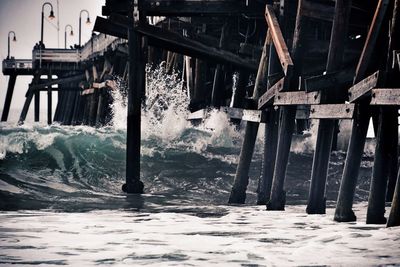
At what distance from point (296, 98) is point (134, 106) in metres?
3.56

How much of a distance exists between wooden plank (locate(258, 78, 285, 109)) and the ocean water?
1282 mm

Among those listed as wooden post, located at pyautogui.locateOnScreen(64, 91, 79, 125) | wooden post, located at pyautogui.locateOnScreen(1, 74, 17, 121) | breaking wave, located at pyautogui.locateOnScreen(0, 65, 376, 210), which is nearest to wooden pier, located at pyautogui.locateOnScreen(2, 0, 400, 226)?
breaking wave, located at pyautogui.locateOnScreen(0, 65, 376, 210)

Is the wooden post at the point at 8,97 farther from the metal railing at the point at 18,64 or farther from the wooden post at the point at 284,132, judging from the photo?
the wooden post at the point at 284,132

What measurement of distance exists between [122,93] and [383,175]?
1895 cm

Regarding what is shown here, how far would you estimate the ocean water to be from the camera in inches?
240

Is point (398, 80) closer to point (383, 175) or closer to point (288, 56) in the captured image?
point (383, 175)

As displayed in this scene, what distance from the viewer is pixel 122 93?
25859mm

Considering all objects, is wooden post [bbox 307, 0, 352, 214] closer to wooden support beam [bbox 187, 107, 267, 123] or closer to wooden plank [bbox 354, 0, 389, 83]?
wooden plank [bbox 354, 0, 389, 83]

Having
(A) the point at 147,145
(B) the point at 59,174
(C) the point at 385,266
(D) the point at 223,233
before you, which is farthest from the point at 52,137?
(C) the point at 385,266

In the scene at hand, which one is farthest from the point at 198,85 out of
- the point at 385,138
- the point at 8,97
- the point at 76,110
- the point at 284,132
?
the point at 8,97

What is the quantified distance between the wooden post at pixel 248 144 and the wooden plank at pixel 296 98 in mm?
1125

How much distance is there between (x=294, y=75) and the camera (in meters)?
9.34

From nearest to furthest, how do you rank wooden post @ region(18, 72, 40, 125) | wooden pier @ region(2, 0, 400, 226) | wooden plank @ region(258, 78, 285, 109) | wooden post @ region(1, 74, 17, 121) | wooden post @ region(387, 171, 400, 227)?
wooden post @ region(387, 171, 400, 227), wooden pier @ region(2, 0, 400, 226), wooden plank @ region(258, 78, 285, 109), wooden post @ region(18, 72, 40, 125), wooden post @ region(1, 74, 17, 121)

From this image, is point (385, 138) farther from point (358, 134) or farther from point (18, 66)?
point (18, 66)
